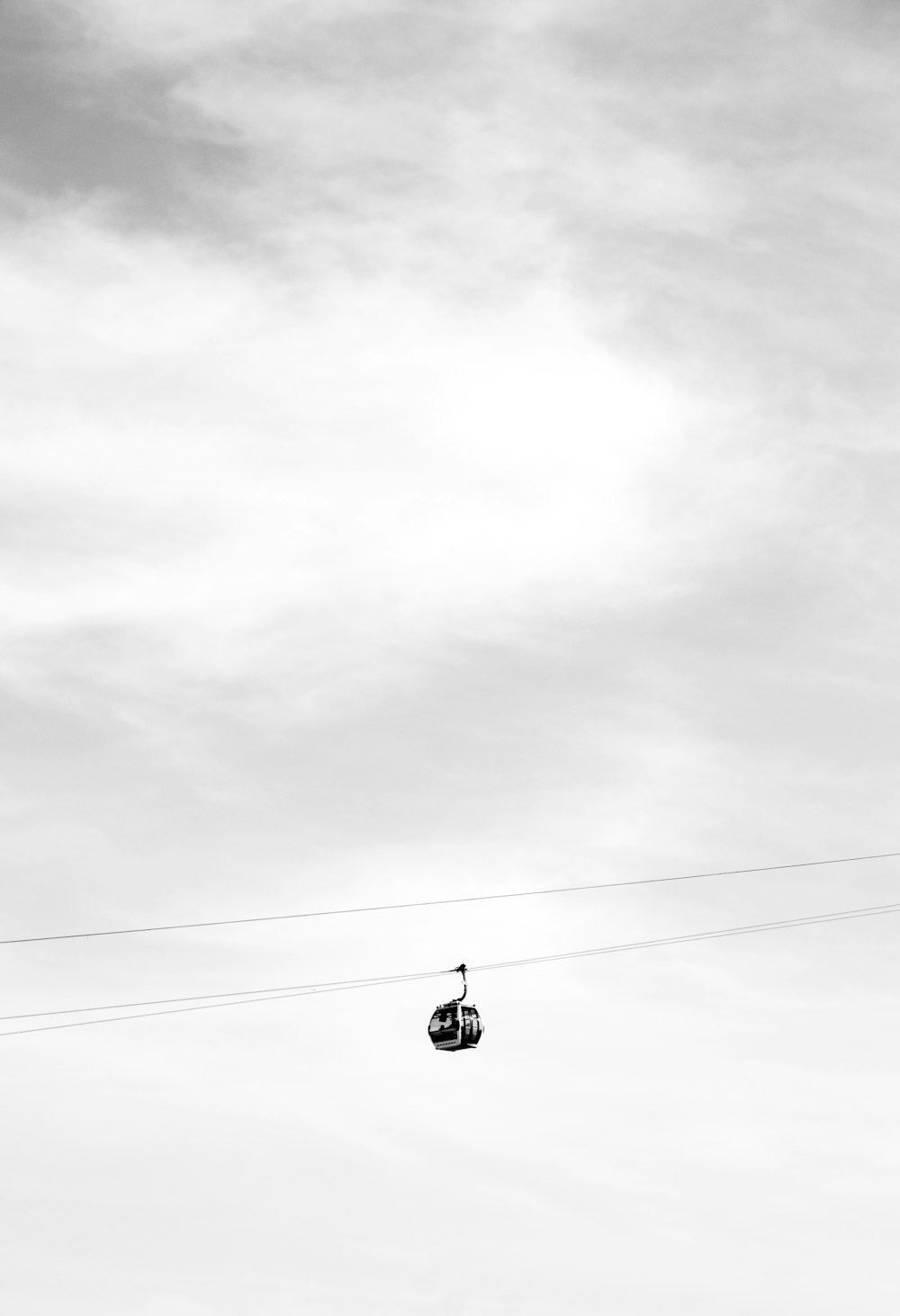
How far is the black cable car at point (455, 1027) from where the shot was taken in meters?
51.9

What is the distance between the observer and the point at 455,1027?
5209 cm

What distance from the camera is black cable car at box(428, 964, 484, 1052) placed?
51.9 m

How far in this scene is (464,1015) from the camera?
52250 mm
